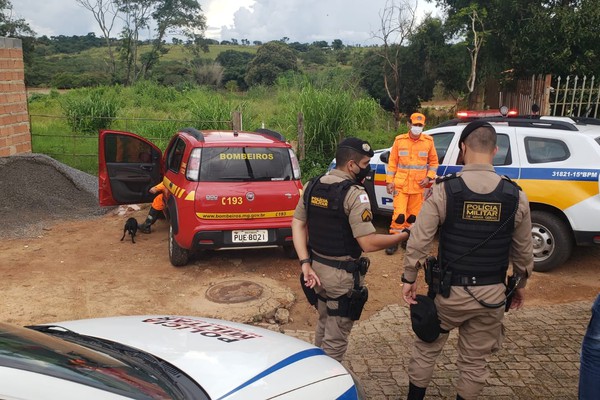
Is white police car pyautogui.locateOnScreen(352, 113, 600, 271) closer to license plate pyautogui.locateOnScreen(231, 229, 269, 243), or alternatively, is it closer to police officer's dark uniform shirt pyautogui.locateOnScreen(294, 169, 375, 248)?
license plate pyautogui.locateOnScreen(231, 229, 269, 243)

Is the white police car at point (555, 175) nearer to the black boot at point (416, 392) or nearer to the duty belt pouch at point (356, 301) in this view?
the black boot at point (416, 392)

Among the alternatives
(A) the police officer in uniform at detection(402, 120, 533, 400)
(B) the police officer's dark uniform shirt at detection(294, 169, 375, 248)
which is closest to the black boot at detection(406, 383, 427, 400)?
(A) the police officer in uniform at detection(402, 120, 533, 400)

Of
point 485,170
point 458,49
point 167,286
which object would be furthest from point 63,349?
point 458,49

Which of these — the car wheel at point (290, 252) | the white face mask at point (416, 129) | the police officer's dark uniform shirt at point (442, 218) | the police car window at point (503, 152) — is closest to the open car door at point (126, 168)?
the car wheel at point (290, 252)

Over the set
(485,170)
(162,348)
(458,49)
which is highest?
(458,49)

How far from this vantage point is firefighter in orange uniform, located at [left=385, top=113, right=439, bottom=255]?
6.31 metres

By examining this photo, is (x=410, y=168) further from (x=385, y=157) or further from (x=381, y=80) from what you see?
(x=381, y=80)

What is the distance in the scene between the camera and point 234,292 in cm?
557

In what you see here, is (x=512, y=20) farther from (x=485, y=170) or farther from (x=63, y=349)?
(x=63, y=349)

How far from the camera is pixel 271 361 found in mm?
2303

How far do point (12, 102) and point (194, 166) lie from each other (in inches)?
190

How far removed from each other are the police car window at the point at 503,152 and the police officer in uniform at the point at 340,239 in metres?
3.55

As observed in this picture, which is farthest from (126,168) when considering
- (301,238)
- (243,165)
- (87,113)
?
(87,113)

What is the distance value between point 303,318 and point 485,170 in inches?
105
